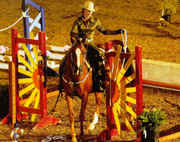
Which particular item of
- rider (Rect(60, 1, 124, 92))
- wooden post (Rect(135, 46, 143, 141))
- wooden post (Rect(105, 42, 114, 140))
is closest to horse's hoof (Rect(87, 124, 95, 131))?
wooden post (Rect(105, 42, 114, 140))

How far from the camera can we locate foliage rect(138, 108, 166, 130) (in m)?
8.77

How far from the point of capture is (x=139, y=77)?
8719 mm

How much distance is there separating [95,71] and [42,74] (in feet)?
3.51

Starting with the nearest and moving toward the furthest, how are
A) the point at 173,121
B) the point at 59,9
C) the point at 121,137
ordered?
the point at 121,137 < the point at 173,121 < the point at 59,9

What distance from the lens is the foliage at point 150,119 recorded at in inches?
345

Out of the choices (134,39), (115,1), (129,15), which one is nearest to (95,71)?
(134,39)

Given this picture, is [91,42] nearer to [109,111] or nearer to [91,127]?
[109,111]

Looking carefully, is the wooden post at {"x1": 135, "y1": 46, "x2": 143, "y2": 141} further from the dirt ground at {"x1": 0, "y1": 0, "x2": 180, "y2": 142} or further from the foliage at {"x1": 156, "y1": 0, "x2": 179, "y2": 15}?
the foliage at {"x1": 156, "y1": 0, "x2": 179, "y2": 15}

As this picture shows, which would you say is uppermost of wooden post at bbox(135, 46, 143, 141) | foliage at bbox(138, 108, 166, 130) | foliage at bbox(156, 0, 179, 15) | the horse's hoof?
foliage at bbox(156, 0, 179, 15)

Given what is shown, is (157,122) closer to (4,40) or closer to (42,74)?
(42,74)

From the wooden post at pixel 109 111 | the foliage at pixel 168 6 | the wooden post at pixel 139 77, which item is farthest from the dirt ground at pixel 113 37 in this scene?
the wooden post at pixel 139 77

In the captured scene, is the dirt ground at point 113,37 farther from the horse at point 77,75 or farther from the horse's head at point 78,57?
the horse's head at point 78,57

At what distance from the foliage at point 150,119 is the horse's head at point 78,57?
1301mm

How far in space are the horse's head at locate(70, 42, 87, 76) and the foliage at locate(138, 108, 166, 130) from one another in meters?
1.30
